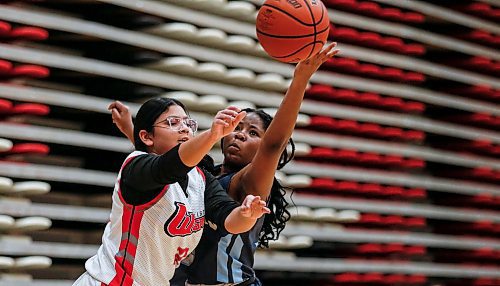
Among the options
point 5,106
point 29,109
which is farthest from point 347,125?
point 5,106

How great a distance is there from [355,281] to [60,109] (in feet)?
9.23

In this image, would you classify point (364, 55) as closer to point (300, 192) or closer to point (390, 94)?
point (390, 94)

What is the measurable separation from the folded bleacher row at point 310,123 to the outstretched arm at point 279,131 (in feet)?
6.55

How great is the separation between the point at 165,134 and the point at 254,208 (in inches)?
18.1

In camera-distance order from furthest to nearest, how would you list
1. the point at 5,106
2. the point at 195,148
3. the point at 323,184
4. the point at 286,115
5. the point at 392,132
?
the point at 392,132 → the point at 323,184 → the point at 5,106 → the point at 286,115 → the point at 195,148

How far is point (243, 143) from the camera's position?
135 inches

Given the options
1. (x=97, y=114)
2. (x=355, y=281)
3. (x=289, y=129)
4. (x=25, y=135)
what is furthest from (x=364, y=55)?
(x=289, y=129)

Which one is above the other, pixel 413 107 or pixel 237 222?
pixel 413 107

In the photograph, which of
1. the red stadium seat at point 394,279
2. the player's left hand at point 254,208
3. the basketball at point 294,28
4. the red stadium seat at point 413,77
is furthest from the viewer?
the red stadium seat at point 413,77

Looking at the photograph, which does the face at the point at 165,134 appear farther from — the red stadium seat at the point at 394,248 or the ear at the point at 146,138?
the red stadium seat at the point at 394,248

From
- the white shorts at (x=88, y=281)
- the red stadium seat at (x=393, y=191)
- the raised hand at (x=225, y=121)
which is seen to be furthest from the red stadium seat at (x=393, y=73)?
the raised hand at (x=225, y=121)

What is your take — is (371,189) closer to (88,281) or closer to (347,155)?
(347,155)

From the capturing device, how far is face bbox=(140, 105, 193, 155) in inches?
116

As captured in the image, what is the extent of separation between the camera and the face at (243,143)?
3.43 metres
